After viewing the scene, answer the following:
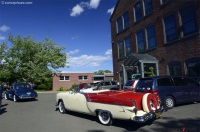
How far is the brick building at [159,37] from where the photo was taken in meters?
15.8

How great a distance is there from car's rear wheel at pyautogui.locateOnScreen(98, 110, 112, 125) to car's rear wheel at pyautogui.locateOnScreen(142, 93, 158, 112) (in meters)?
1.38

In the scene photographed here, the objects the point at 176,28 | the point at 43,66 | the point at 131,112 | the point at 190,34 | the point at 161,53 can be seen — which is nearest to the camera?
the point at 131,112

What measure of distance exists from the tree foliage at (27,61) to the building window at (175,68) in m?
27.5

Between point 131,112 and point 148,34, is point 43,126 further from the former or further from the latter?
point 148,34

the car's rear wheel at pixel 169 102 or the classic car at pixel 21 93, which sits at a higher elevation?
the classic car at pixel 21 93

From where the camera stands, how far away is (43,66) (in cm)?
4100

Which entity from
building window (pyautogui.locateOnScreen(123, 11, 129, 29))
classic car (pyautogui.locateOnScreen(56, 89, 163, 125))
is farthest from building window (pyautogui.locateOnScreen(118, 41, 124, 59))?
classic car (pyautogui.locateOnScreen(56, 89, 163, 125))

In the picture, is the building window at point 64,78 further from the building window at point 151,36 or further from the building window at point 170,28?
the building window at point 170,28

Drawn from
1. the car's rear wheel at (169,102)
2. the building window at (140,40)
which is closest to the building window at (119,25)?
the building window at (140,40)

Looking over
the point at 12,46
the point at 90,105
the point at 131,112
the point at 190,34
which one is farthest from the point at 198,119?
the point at 12,46

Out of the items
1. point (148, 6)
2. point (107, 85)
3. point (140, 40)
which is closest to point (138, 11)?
point (148, 6)

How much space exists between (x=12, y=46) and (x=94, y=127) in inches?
1517

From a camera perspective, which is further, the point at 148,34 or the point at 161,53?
the point at 148,34

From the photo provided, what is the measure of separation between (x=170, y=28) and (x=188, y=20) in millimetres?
2144
